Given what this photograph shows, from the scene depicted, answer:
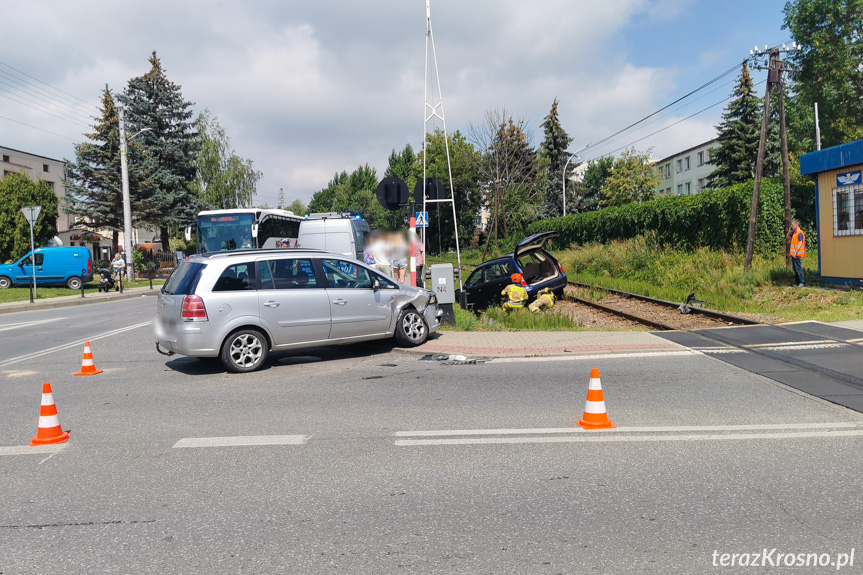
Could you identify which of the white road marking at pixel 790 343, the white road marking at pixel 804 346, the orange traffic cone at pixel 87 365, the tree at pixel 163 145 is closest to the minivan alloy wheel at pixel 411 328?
the orange traffic cone at pixel 87 365

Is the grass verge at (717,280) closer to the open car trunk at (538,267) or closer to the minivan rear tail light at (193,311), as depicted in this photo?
the open car trunk at (538,267)

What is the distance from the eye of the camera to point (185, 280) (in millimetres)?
8859

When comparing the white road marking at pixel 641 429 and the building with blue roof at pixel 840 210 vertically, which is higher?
the building with blue roof at pixel 840 210

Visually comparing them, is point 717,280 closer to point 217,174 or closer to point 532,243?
point 532,243

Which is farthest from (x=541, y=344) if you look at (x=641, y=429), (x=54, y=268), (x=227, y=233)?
(x=54, y=268)

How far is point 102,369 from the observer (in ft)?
31.6

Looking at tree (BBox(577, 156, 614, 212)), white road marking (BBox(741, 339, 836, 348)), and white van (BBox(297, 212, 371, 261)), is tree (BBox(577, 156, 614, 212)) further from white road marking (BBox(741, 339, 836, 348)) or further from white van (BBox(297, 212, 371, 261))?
white road marking (BBox(741, 339, 836, 348))

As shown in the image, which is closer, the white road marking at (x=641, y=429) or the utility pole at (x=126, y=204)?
the white road marking at (x=641, y=429)

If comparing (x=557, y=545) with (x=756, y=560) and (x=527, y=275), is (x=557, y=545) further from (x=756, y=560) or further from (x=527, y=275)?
(x=527, y=275)

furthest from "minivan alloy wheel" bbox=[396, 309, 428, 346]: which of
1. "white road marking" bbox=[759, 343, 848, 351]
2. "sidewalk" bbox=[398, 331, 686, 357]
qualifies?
"white road marking" bbox=[759, 343, 848, 351]

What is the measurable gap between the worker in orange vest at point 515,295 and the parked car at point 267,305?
526cm

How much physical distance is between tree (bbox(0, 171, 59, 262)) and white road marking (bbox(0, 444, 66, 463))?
39786 mm

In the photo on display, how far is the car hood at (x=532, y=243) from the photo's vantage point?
1650 centimetres

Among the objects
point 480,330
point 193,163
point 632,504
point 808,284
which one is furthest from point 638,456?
point 193,163
